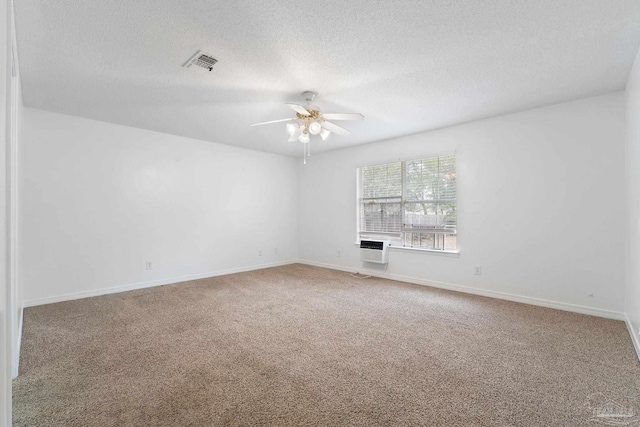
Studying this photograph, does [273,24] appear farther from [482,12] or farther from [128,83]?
[128,83]

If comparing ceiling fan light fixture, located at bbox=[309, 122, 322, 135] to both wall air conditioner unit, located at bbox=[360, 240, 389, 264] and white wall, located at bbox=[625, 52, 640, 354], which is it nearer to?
wall air conditioner unit, located at bbox=[360, 240, 389, 264]

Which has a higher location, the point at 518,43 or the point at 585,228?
the point at 518,43

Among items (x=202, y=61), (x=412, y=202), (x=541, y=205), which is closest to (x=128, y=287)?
(x=202, y=61)

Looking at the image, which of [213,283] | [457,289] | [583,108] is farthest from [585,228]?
[213,283]

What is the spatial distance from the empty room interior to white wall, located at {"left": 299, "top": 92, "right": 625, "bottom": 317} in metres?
0.02

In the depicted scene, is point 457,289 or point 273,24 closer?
point 273,24

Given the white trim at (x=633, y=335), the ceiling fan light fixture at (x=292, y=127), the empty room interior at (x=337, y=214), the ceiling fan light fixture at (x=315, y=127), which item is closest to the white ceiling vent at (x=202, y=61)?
the empty room interior at (x=337, y=214)

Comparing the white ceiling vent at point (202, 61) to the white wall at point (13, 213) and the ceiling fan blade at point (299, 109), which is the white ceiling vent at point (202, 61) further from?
the white wall at point (13, 213)

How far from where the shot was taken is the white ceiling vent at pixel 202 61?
2521 millimetres

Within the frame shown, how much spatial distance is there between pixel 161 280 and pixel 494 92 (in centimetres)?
557

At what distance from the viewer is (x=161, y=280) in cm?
497

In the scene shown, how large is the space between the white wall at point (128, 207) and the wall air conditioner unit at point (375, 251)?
2.18 m

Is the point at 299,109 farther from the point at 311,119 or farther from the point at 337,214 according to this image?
the point at 337,214

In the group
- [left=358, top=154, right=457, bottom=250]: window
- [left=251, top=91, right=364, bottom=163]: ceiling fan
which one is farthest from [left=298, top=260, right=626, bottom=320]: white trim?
[left=251, top=91, right=364, bottom=163]: ceiling fan
